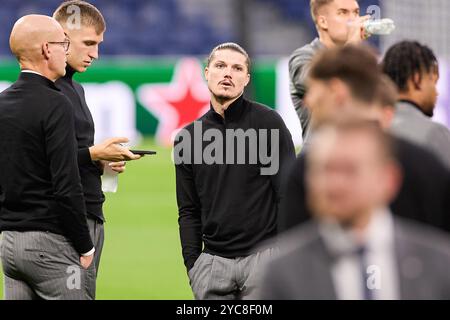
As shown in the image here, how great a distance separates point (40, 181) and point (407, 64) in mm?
1586

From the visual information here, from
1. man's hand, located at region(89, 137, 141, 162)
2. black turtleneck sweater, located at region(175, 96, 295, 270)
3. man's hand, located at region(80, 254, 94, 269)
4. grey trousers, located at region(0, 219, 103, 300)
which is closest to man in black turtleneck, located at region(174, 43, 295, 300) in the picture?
black turtleneck sweater, located at region(175, 96, 295, 270)

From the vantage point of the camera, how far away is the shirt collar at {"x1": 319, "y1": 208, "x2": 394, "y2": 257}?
7.32ft

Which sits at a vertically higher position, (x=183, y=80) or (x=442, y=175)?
(x=183, y=80)

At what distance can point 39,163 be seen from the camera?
14.1ft

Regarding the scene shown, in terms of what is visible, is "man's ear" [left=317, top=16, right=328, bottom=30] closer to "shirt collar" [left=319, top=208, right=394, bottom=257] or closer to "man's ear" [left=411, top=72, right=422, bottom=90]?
"man's ear" [left=411, top=72, right=422, bottom=90]

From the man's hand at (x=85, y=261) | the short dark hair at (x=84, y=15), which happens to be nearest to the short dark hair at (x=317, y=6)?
the short dark hair at (x=84, y=15)

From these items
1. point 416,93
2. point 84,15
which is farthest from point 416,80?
point 84,15

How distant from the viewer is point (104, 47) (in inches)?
763

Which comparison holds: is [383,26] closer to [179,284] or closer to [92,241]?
[92,241]

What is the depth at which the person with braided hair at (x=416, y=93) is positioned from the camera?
11.6ft

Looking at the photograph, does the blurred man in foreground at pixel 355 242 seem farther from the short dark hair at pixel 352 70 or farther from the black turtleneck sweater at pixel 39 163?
the black turtleneck sweater at pixel 39 163
